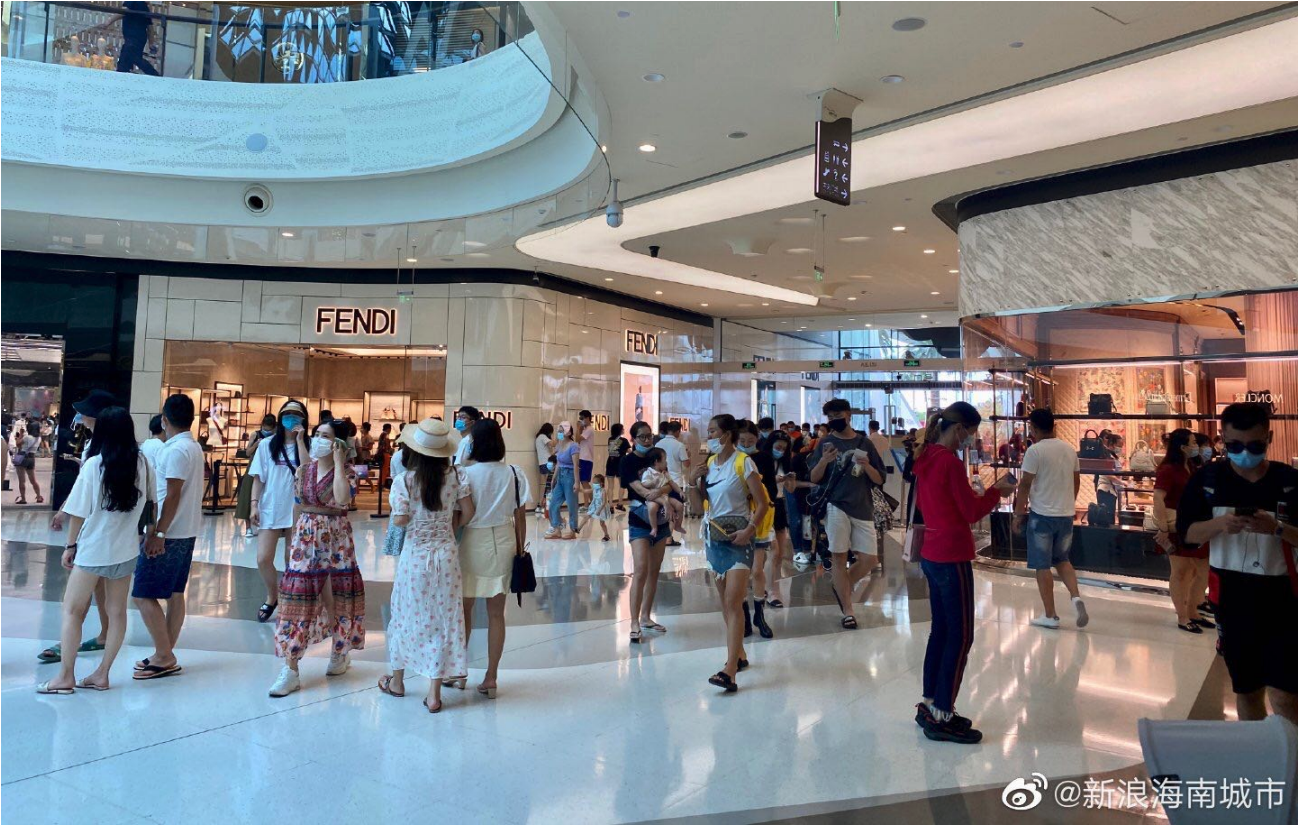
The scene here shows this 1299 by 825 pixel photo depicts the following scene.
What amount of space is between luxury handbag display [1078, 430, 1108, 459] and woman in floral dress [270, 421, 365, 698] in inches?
306

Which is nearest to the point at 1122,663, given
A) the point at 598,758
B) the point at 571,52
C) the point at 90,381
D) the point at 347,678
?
the point at 598,758

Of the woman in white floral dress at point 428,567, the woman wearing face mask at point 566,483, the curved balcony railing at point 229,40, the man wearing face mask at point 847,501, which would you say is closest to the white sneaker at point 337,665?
the woman in white floral dress at point 428,567

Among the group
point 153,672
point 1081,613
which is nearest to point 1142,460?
point 1081,613

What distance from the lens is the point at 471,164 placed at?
9938 mm

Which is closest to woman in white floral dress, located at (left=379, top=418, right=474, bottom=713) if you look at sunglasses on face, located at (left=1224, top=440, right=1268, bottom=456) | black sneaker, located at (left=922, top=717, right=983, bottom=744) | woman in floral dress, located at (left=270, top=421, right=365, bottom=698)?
woman in floral dress, located at (left=270, top=421, right=365, bottom=698)

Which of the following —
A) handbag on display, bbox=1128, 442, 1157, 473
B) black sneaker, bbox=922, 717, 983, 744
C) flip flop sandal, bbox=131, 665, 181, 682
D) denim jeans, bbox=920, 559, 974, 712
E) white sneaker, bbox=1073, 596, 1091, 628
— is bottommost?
flip flop sandal, bbox=131, 665, 181, 682

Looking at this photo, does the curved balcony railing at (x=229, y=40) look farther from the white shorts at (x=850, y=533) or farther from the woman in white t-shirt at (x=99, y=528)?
the white shorts at (x=850, y=533)

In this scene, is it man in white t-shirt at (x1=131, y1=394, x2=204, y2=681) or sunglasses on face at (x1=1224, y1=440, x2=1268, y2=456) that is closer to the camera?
sunglasses on face at (x1=1224, y1=440, x2=1268, y2=456)

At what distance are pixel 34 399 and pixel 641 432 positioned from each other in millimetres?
11306

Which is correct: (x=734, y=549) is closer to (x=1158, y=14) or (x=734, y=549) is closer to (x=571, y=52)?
(x=571, y=52)

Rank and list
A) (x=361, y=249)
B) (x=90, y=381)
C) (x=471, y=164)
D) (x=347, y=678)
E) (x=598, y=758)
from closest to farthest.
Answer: (x=598, y=758) → (x=347, y=678) → (x=471, y=164) → (x=361, y=249) → (x=90, y=381)

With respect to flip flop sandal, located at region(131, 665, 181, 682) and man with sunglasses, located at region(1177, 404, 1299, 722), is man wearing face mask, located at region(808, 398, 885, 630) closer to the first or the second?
man with sunglasses, located at region(1177, 404, 1299, 722)

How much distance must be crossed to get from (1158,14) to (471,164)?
7.37 m

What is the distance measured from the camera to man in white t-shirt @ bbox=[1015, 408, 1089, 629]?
242 inches
